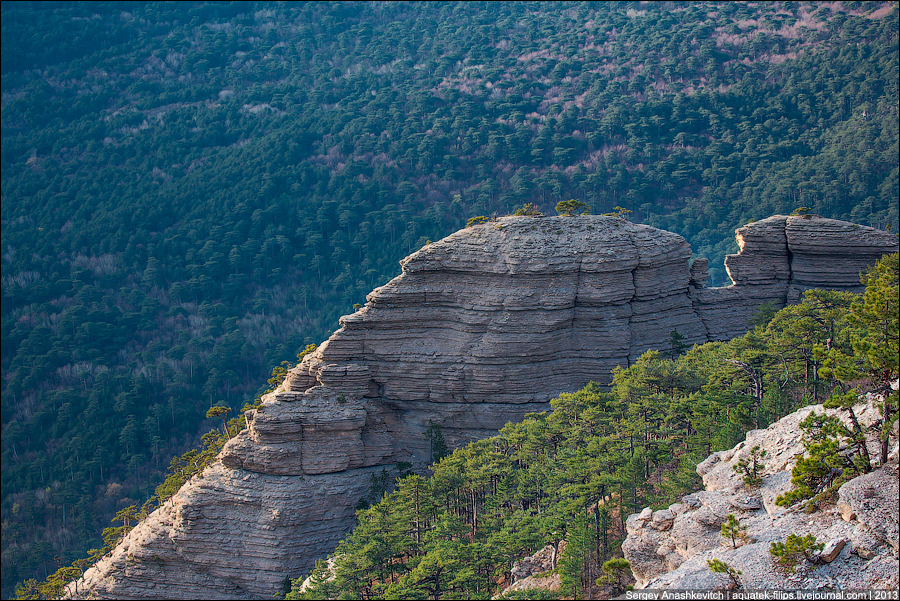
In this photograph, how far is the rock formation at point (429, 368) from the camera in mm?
43375

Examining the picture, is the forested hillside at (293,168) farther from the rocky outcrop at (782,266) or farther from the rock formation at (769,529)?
the rock formation at (769,529)

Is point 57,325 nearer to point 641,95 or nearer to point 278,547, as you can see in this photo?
point 278,547

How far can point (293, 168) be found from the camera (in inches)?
5197

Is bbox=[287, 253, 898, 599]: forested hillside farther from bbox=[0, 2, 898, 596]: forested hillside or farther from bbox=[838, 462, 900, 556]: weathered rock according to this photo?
bbox=[0, 2, 898, 596]: forested hillside

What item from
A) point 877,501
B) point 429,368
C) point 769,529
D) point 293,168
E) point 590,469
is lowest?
point 429,368

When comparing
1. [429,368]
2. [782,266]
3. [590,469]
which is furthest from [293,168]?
[590,469]

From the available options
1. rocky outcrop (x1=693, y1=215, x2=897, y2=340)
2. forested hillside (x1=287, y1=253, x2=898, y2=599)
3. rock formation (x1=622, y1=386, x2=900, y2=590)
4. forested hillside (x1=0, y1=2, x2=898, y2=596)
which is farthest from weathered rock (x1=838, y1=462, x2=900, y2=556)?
forested hillside (x1=0, y1=2, x2=898, y2=596)

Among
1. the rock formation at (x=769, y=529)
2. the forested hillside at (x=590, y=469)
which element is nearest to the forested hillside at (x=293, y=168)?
the forested hillside at (x=590, y=469)

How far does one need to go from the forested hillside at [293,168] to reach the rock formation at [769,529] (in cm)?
7165

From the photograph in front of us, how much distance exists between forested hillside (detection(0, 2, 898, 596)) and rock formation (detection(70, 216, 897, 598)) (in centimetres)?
4496

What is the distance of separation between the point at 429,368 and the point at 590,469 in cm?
1647

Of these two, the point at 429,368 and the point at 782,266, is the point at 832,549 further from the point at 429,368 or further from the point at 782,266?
the point at 782,266

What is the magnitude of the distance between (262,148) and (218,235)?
23216 mm

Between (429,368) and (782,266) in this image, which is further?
(782,266)
